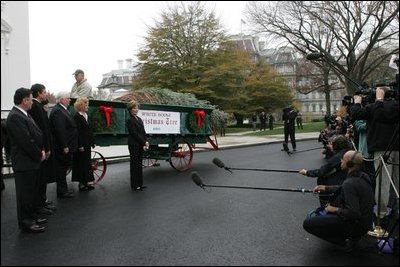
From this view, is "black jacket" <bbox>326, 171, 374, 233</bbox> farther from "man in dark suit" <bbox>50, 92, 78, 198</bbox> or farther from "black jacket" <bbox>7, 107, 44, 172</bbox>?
"man in dark suit" <bbox>50, 92, 78, 198</bbox>

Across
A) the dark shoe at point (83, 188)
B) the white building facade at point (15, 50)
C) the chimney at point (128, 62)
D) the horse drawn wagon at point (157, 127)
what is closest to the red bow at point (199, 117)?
the horse drawn wagon at point (157, 127)

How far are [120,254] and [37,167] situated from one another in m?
1.94

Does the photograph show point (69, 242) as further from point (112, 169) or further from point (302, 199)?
point (112, 169)

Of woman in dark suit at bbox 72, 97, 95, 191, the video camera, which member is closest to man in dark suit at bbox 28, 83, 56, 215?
woman in dark suit at bbox 72, 97, 95, 191

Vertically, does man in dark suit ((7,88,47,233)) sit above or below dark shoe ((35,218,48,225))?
above

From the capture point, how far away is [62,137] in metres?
7.99

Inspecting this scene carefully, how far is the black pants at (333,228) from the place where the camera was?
4.98 metres

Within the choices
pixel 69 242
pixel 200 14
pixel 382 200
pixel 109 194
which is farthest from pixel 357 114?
pixel 200 14

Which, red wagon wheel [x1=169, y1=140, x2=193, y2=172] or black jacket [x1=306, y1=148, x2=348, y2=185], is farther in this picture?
red wagon wheel [x1=169, y1=140, x2=193, y2=172]

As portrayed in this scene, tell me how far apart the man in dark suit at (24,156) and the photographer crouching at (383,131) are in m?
4.27

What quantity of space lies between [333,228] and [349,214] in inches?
10.5

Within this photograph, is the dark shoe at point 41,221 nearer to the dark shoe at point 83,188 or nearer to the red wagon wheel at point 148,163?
the dark shoe at point 83,188

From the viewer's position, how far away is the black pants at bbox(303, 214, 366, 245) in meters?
4.98

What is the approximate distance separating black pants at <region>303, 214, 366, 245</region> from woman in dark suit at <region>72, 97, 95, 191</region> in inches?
200
